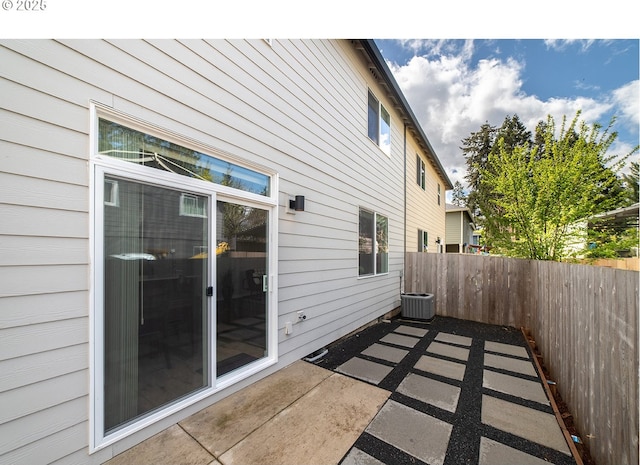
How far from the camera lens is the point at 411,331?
17.1 ft

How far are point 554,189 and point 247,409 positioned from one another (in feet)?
19.1

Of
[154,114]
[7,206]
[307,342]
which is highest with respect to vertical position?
[154,114]

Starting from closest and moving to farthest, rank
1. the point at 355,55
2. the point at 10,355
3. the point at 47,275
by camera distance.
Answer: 1. the point at 10,355
2. the point at 47,275
3. the point at 355,55

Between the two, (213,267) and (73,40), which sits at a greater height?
(73,40)

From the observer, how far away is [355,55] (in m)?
5.25

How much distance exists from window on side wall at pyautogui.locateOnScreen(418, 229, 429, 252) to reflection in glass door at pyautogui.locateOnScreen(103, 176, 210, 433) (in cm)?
818

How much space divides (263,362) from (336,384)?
0.87 metres

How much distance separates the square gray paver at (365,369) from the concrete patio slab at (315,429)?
25 cm

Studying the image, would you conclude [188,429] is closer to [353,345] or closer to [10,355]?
[10,355]

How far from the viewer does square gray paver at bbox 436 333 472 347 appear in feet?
14.9

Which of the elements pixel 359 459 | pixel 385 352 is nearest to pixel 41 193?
pixel 359 459

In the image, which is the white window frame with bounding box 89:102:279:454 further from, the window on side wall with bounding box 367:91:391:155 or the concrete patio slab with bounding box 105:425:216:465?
the window on side wall with bounding box 367:91:391:155

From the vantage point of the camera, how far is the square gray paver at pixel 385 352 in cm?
379

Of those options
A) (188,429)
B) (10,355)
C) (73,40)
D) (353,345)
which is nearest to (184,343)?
(188,429)
